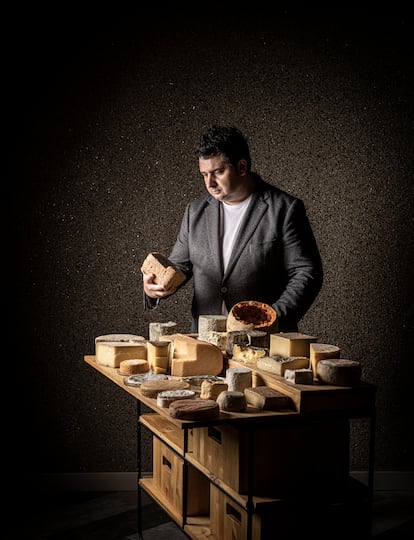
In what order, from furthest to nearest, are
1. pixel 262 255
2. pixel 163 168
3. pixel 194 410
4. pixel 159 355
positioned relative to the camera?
1. pixel 163 168
2. pixel 262 255
3. pixel 159 355
4. pixel 194 410

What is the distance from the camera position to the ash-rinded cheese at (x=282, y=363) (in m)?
2.52

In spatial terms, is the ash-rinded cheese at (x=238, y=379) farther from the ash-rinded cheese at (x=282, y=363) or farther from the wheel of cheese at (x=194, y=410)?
the wheel of cheese at (x=194, y=410)

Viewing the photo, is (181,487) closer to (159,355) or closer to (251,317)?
(159,355)

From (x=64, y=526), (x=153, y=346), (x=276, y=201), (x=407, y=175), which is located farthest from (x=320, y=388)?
(x=407, y=175)

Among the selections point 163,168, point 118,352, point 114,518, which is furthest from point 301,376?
point 163,168

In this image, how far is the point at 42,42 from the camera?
4137 millimetres

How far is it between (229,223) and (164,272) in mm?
666

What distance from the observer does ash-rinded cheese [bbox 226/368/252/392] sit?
8.32ft

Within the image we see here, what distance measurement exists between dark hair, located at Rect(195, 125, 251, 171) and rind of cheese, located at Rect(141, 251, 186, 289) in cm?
57

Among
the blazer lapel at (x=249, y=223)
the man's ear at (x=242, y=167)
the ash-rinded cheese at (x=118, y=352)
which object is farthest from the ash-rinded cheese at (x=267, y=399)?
the man's ear at (x=242, y=167)

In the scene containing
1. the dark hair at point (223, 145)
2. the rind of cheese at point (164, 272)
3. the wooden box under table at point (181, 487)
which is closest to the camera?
the wooden box under table at point (181, 487)

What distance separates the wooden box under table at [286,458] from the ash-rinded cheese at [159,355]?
0.35m

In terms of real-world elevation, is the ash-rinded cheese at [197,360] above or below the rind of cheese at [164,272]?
below

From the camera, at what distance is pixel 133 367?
9.24 ft
